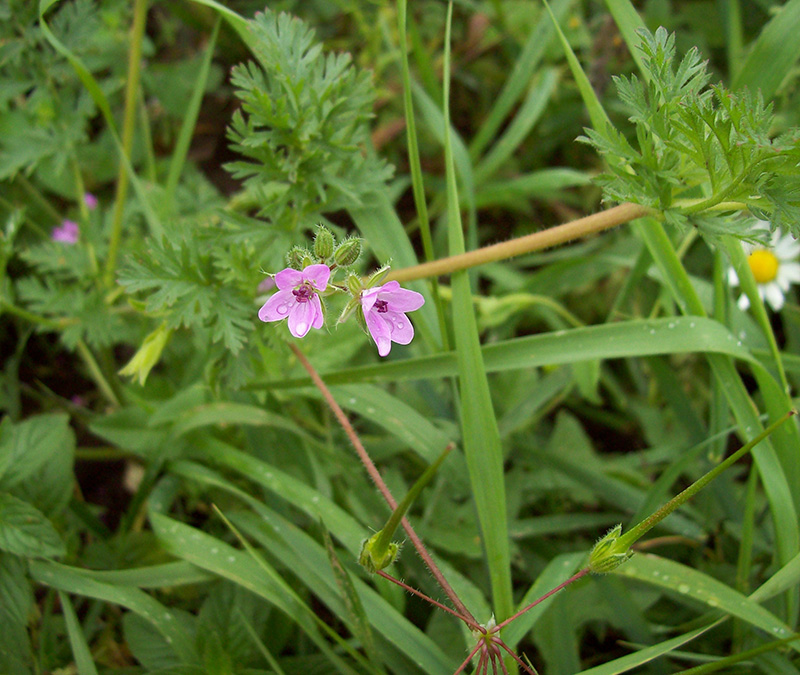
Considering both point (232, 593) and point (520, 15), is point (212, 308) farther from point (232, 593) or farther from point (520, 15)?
point (520, 15)

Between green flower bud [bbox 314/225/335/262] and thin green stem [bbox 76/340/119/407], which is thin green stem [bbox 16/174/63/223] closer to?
thin green stem [bbox 76/340/119/407]

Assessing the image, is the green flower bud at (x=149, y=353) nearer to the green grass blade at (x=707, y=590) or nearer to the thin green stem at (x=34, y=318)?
the thin green stem at (x=34, y=318)

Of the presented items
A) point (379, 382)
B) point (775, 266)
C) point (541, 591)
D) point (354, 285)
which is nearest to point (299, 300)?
point (354, 285)

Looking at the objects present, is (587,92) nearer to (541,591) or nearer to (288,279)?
(288,279)

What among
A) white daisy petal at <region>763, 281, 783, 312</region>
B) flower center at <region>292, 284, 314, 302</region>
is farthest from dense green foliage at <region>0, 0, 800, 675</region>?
white daisy petal at <region>763, 281, 783, 312</region>

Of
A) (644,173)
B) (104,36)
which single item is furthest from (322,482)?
(104,36)

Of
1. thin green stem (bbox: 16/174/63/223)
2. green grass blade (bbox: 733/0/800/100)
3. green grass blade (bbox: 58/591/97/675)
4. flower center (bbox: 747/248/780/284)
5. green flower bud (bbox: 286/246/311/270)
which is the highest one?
green grass blade (bbox: 733/0/800/100)
